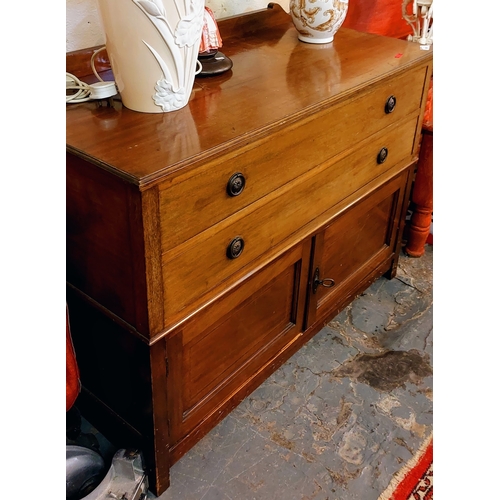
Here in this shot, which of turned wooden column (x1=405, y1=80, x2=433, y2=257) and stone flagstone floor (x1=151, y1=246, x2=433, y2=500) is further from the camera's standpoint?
turned wooden column (x1=405, y1=80, x2=433, y2=257)

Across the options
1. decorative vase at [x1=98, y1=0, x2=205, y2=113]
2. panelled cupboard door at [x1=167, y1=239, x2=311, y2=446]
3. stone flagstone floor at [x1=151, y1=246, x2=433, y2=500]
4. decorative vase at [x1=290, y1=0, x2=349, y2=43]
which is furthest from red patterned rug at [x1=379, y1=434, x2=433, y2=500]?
decorative vase at [x1=290, y1=0, x2=349, y2=43]

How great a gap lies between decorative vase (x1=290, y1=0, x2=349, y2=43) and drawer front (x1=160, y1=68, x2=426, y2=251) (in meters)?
0.24

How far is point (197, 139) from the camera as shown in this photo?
1007 millimetres

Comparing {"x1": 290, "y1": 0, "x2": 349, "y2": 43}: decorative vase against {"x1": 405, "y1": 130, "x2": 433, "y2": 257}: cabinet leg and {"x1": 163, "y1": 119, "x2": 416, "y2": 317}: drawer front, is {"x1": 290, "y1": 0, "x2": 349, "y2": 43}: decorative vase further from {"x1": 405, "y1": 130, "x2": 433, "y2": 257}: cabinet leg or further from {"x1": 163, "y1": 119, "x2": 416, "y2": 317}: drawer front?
{"x1": 405, "y1": 130, "x2": 433, "y2": 257}: cabinet leg

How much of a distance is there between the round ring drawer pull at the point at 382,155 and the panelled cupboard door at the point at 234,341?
359 millimetres

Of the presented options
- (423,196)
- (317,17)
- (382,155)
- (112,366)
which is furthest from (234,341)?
(423,196)

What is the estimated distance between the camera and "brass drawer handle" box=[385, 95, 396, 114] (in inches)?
58.6

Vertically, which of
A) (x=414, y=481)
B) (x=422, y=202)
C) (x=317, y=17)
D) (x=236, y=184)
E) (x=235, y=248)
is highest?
(x=317, y=17)

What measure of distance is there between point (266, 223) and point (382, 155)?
0.54 m

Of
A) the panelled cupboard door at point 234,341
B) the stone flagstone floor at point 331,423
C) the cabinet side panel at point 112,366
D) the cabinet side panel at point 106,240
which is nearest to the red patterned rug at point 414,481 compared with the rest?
the stone flagstone floor at point 331,423

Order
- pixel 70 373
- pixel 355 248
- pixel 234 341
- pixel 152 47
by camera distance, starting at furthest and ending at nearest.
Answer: pixel 355 248 < pixel 234 341 < pixel 70 373 < pixel 152 47

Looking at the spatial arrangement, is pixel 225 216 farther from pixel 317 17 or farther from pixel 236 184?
pixel 317 17

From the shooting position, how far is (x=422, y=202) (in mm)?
2105
